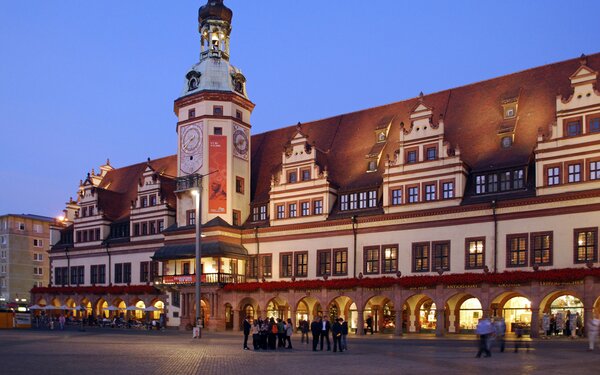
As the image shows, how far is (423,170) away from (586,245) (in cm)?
1348

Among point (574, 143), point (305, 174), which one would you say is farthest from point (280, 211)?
point (574, 143)

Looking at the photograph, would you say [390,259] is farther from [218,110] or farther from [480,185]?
[218,110]

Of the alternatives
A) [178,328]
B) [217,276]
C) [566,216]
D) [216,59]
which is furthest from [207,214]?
[566,216]

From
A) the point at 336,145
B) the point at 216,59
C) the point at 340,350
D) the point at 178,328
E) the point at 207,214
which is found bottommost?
the point at 178,328

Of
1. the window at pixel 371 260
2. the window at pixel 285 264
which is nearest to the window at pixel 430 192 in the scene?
the window at pixel 371 260

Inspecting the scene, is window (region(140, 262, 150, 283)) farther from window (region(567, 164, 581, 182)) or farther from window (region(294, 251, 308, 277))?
window (region(567, 164, 581, 182))

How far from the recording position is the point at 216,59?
71.4 metres

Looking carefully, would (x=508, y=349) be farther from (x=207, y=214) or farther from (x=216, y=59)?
(x=216, y=59)

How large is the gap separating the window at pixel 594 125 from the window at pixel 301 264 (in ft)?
84.0

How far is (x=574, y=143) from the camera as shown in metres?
48.2

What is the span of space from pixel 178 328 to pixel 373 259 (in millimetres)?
22254

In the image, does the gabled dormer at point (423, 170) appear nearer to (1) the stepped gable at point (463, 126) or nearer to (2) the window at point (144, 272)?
(1) the stepped gable at point (463, 126)

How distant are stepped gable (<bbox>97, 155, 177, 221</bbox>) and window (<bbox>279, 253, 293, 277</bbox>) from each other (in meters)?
21.5

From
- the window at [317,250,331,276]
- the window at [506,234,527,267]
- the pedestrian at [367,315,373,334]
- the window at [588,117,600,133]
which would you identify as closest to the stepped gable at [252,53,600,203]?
the window at [588,117,600,133]
